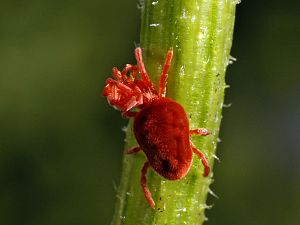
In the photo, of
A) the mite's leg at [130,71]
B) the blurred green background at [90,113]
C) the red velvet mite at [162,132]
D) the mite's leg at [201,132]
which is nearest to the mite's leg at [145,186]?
the red velvet mite at [162,132]

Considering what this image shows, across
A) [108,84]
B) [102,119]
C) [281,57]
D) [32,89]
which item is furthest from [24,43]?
[108,84]

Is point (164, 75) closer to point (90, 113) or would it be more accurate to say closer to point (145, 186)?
point (145, 186)

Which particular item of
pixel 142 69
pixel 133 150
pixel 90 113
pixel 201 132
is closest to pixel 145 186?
pixel 133 150

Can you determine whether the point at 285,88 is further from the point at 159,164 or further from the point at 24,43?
the point at 159,164

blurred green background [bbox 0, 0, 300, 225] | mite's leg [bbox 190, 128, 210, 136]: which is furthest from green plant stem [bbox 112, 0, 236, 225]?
blurred green background [bbox 0, 0, 300, 225]

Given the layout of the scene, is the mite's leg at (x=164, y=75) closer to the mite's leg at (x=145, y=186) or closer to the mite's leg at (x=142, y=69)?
the mite's leg at (x=142, y=69)
